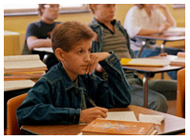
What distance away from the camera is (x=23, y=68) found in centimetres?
249

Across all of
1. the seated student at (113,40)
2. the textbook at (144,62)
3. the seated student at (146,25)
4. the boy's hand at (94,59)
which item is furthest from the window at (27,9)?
the boy's hand at (94,59)

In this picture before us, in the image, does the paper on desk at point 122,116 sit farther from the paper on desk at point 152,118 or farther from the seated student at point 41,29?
the seated student at point 41,29

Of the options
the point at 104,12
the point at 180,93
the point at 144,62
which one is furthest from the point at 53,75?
the point at 104,12

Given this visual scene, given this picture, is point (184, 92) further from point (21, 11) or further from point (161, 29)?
point (21, 11)

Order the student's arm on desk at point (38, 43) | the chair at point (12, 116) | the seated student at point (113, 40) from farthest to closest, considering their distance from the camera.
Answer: the student's arm on desk at point (38, 43) < the seated student at point (113, 40) < the chair at point (12, 116)

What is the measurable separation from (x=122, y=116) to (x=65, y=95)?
0.27m

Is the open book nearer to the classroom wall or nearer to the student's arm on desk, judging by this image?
the classroom wall

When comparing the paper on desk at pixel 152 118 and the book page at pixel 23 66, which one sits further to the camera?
the book page at pixel 23 66

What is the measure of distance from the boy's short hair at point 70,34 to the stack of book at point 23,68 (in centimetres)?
89

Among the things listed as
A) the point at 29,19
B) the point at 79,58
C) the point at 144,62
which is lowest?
the point at 144,62

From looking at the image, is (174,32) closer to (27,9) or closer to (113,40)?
(113,40)

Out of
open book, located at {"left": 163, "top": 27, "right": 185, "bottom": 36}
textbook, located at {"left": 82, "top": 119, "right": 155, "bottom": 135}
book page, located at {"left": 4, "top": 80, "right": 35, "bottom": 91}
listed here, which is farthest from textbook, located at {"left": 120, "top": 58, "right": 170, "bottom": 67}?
open book, located at {"left": 163, "top": 27, "right": 185, "bottom": 36}

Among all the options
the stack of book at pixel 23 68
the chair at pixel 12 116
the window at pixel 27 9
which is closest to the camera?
the chair at pixel 12 116

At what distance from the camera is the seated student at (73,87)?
144 cm
